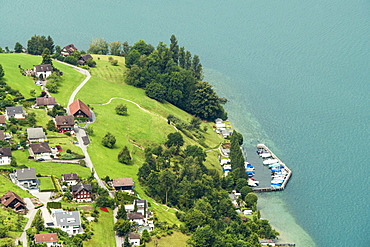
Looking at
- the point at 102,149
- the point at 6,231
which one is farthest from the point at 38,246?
the point at 102,149

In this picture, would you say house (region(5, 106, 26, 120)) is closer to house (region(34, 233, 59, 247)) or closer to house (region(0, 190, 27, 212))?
house (region(0, 190, 27, 212))

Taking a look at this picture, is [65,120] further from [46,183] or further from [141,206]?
[141,206]

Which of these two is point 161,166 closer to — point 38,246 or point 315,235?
point 315,235

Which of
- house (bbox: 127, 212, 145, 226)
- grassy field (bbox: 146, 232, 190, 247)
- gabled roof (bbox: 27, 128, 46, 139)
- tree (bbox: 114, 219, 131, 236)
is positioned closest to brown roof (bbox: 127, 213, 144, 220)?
house (bbox: 127, 212, 145, 226)

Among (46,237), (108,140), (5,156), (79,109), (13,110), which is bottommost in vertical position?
(46,237)

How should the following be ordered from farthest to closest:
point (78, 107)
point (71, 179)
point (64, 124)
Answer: point (78, 107), point (64, 124), point (71, 179)

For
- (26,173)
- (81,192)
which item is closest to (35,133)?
(26,173)
